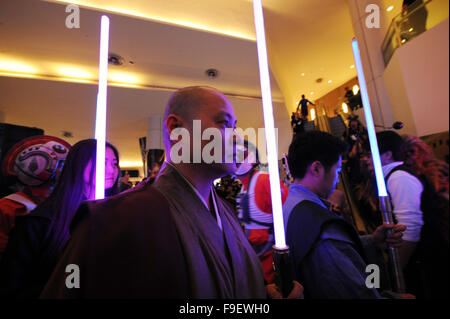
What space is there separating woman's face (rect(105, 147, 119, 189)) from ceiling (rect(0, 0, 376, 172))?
1.84 meters

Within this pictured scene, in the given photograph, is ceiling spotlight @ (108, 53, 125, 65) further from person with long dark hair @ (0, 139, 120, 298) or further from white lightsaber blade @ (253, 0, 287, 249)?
white lightsaber blade @ (253, 0, 287, 249)

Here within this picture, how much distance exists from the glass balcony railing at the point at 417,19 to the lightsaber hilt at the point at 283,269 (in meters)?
0.70

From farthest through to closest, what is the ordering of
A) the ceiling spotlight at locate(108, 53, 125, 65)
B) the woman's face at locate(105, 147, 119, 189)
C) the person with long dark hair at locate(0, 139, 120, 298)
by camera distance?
the ceiling spotlight at locate(108, 53, 125, 65) < the woman's face at locate(105, 147, 119, 189) < the person with long dark hair at locate(0, 139, 120, 298)

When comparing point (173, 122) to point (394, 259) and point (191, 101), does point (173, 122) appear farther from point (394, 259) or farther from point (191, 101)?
point (394, 259)

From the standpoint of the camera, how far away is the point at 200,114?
0.64 metres

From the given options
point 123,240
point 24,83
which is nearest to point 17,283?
point 123,240

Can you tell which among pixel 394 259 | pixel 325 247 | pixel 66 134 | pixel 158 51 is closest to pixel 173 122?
pixel 325 247

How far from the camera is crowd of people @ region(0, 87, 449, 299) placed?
1.34 ft

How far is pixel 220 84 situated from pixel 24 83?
3305 millimetres

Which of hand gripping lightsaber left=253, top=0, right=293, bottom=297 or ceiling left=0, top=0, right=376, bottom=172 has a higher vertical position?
ceiling left=0, top=0, right=376, bottom=172

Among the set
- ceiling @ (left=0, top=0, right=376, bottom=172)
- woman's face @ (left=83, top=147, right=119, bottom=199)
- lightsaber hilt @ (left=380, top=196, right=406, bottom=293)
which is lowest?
lightsaber hilt @ (left=380, top=196, right=406, bottom=293)

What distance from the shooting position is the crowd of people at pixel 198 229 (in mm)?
409

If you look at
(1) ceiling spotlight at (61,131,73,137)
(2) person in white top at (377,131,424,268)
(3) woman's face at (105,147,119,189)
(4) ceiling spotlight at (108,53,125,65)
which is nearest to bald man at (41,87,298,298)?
(2) person in white top at (377,131,424,268)
